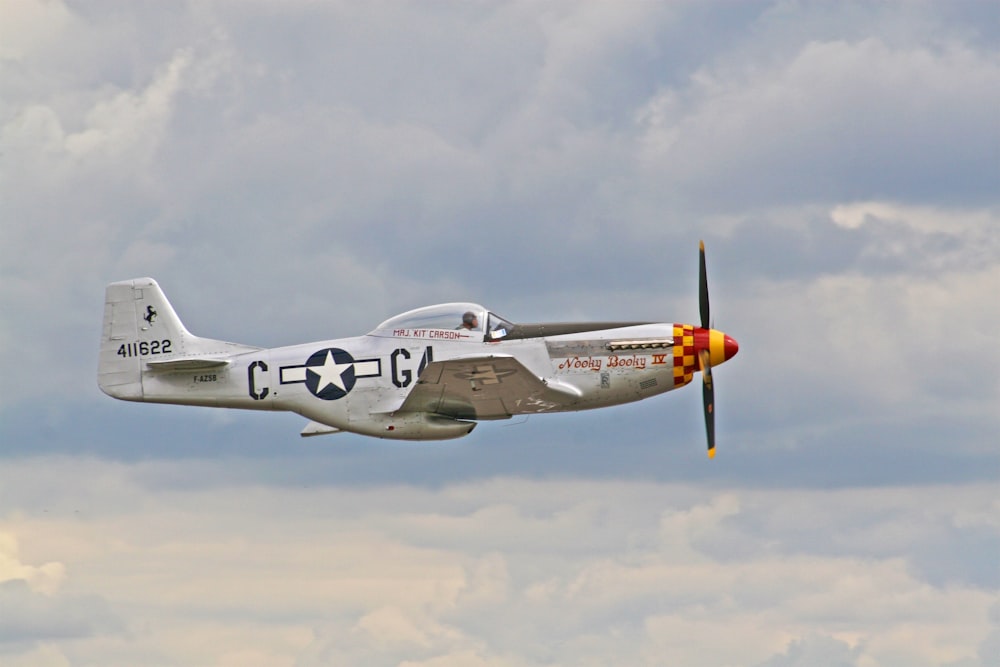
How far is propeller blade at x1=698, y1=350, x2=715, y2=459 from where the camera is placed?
31953 mm

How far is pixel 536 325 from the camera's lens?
32.0 metres

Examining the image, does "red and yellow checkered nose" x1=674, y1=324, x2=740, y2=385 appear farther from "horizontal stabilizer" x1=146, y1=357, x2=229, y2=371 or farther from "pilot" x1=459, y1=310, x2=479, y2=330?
"horizontal stabilizer" x1=146, y1=357, x2=229, y2=371

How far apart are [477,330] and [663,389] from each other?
429cm

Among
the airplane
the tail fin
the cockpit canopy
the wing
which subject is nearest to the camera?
the wing

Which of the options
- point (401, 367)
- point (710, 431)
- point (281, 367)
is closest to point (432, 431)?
point (401, 367)

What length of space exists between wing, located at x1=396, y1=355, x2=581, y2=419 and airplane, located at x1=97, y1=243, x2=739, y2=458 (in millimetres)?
27

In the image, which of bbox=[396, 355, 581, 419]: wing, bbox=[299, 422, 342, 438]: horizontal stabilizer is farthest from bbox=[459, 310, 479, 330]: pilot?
bbox=[299, 422, 342, 438]: horizontal stabilizer

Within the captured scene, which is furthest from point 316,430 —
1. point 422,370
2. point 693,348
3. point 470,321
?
point 693,348

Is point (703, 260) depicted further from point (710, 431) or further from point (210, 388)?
point (210, 388)

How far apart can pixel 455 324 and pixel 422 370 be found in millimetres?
1250

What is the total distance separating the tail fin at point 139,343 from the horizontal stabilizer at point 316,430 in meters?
2.23

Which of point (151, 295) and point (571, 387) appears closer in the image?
point (571, 387)

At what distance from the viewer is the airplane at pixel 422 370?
104 feet

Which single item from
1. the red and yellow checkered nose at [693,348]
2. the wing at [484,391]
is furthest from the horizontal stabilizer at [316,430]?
the red and yellow checkered nose at [693,348]
